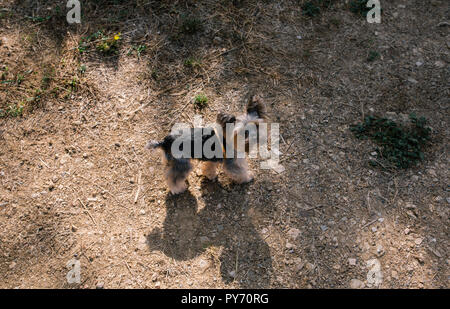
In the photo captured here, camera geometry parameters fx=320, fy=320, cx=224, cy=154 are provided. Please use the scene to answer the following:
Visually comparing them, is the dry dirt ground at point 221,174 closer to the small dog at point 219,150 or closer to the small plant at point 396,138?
the small plant at point 396,138

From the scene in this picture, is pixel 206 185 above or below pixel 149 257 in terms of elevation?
above

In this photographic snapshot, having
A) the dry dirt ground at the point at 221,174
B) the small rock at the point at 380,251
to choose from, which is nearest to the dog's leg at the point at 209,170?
the dry dirt ground at the point at 221,174

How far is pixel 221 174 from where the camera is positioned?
5.29m

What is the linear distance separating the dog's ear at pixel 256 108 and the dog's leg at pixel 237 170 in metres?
0.74

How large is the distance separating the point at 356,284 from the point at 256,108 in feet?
8.84

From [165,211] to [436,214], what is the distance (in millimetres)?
4006

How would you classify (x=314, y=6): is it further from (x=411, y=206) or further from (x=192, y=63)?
(x=411, y=206)

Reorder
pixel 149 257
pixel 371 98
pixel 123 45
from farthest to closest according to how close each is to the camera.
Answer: pixel 123 45 < pixel 371 98 < pixel 149 257

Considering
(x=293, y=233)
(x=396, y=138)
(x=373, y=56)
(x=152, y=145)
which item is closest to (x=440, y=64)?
(x=373, y=56)

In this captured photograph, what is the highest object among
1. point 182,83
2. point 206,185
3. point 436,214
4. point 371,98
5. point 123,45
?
point 123,45

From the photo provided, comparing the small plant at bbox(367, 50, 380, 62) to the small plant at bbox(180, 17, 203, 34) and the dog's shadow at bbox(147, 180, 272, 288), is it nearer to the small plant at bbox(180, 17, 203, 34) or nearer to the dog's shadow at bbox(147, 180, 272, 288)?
the small plant at bbox(180, 17, 203, 34)

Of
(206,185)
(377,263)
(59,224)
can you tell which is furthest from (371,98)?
(59,224)

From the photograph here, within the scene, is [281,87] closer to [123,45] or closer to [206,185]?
[206,185]

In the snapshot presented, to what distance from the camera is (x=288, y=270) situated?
4.37 metres
